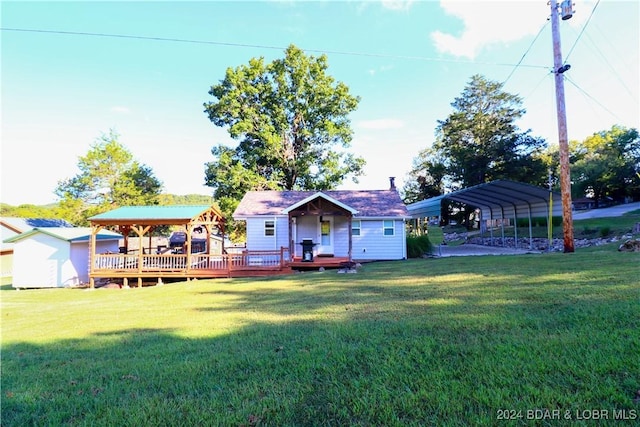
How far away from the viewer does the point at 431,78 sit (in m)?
21.7

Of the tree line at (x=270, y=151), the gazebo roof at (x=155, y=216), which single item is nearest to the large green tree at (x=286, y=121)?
the tree line at (x=270, y=151)

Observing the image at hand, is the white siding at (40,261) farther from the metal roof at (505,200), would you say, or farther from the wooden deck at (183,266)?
the metal roof at (505,200)

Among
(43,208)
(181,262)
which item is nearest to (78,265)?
(181,262)

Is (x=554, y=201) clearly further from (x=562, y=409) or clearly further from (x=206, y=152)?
(x=206, y=152)

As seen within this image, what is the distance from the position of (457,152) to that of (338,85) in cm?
1601

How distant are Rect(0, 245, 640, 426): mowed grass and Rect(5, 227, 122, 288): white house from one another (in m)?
11.9

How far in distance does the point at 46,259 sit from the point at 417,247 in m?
19.4

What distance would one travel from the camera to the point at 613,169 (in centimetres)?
3416

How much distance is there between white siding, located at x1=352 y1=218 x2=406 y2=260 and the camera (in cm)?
1620

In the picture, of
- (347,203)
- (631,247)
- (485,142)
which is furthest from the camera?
(485,142)

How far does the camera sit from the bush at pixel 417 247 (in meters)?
16.8

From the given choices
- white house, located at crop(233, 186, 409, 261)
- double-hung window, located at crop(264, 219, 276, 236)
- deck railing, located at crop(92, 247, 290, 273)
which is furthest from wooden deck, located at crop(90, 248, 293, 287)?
double-hung window, located at crop(264, 219, 276, 236)

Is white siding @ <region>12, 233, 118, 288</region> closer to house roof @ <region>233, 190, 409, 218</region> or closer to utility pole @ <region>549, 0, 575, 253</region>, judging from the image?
house roof @ <region>233, 190, 409, 218</region>

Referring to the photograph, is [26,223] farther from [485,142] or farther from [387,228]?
[485,142]
